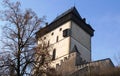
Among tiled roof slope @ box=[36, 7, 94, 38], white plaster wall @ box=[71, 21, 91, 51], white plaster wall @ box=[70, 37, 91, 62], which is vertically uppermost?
tiled roof slope @ box=[36, 7, 94, 38]

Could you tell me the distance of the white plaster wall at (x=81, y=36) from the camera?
4591 cm

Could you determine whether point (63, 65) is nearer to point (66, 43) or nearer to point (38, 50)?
point (66, 43)

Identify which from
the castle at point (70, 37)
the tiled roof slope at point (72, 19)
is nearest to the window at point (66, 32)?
the castle at point (70, 37)

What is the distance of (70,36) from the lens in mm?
44250

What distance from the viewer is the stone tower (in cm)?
4381

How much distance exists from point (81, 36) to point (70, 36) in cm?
372

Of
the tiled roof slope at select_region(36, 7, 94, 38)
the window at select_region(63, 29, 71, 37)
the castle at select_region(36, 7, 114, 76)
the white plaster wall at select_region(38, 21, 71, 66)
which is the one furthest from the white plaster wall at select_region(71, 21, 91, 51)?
the white plaster wall at select_region(38, 21, 71, 66)

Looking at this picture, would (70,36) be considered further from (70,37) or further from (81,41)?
(81,41)

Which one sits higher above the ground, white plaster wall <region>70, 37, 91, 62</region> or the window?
the window

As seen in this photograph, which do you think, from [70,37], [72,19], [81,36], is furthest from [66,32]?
[81,36]

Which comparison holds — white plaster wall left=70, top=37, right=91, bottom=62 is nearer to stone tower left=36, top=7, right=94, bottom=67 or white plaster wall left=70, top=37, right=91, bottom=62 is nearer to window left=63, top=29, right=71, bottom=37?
stone tower left=36, top=7, right=94, bottom=67

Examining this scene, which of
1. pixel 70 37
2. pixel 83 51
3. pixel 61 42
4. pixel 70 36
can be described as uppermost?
pixel 70 36

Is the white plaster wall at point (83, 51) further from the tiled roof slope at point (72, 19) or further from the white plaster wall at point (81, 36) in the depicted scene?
the tiled roof slope at point (72, 19)

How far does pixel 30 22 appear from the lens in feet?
49.2
